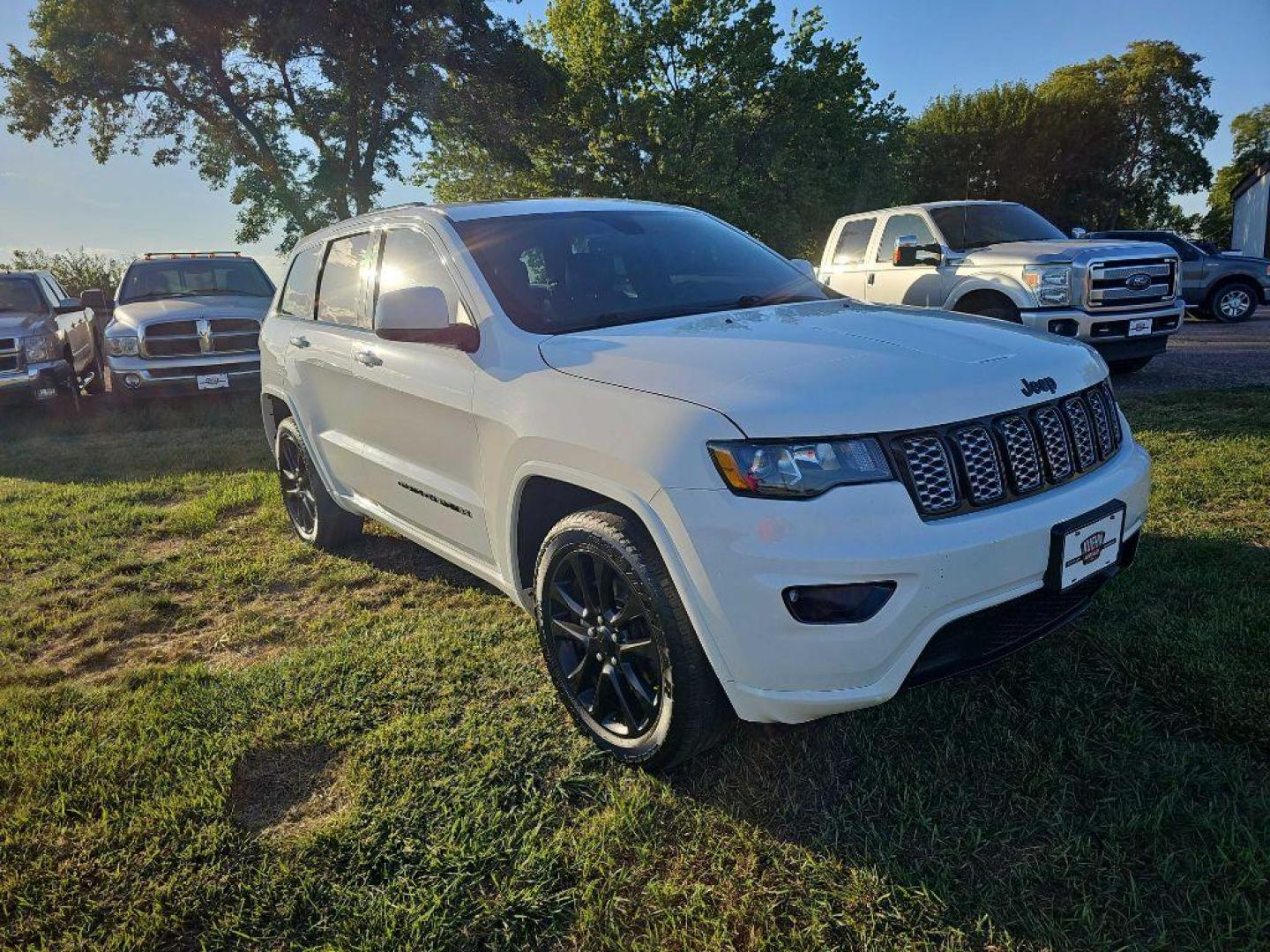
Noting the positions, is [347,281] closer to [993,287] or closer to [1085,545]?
[1085,545]

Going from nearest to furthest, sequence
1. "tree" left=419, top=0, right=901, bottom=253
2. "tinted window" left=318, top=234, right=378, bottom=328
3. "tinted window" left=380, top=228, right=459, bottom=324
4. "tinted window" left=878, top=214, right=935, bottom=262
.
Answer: "tinted window" left=380, top=228, right=459, bottom=324 → "tinted window" left=318, top=234, right=378, bottom=328 → "tinted window" left=878, top=214, right=935, bottom=262 → "tree" left=419, top=0, right=901, bottom=253

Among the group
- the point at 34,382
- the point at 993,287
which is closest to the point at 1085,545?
the point at 993,287

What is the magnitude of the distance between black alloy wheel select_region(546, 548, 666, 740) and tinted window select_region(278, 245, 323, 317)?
2727 mm

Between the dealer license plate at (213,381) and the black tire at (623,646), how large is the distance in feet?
27.3

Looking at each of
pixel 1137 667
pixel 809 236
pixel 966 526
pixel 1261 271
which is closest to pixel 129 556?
pixel 966 526

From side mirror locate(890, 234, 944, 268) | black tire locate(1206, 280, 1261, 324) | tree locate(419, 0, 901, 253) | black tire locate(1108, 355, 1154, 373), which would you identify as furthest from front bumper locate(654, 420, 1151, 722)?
tree locate(419, 0, 901, 253)

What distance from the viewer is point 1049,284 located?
7.82 meters

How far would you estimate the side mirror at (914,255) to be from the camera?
8.01m

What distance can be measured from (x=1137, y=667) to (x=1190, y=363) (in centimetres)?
893

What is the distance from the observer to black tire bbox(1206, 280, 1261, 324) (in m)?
16.0

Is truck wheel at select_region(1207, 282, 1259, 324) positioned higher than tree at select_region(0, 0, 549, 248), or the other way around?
tree at select_region(0, 0, 549, 248)

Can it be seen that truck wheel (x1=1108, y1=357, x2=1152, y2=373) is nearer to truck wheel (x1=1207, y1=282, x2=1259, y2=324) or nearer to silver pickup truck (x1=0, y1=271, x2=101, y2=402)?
truck wheel (x1=1207, y1=282, x2=1259, y2=324)

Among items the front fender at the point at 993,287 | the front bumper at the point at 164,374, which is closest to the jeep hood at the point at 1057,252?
the front fender at the point at 993,287

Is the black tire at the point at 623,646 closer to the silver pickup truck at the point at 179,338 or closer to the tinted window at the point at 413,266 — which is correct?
the tinted window at the point at 413,266
